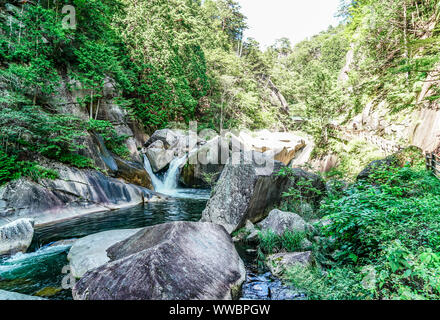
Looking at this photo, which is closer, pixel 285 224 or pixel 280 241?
pixel 280 241

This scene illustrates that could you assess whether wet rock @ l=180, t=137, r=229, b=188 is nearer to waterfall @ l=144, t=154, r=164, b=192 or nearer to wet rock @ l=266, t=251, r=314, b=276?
waterfall @ l=144, t=154, r=164, b=192

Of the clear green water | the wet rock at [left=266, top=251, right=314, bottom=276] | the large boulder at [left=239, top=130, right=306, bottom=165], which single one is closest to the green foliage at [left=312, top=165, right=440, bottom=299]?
the wet rock at [left=266, top=251, right=314, bottom=276]

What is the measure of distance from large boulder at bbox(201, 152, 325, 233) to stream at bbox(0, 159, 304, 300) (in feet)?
3.73

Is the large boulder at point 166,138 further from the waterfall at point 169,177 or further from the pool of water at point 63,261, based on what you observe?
the pool of water at point 63,261

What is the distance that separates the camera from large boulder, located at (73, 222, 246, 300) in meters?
2.76

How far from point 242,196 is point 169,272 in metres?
3.82

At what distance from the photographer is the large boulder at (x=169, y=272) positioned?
9.04 feet

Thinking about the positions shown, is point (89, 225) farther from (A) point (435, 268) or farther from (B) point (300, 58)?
(B) point (300, 58)

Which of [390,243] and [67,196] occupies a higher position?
[390,243]

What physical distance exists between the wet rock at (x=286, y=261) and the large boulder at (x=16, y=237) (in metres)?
5.87

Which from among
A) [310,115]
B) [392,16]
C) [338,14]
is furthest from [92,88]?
[338,14]

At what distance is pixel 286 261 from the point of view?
13.5 feet

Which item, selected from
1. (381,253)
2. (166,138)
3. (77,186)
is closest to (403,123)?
(381,253)

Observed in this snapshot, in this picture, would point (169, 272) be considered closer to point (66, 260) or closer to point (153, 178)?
point (66, 260)
